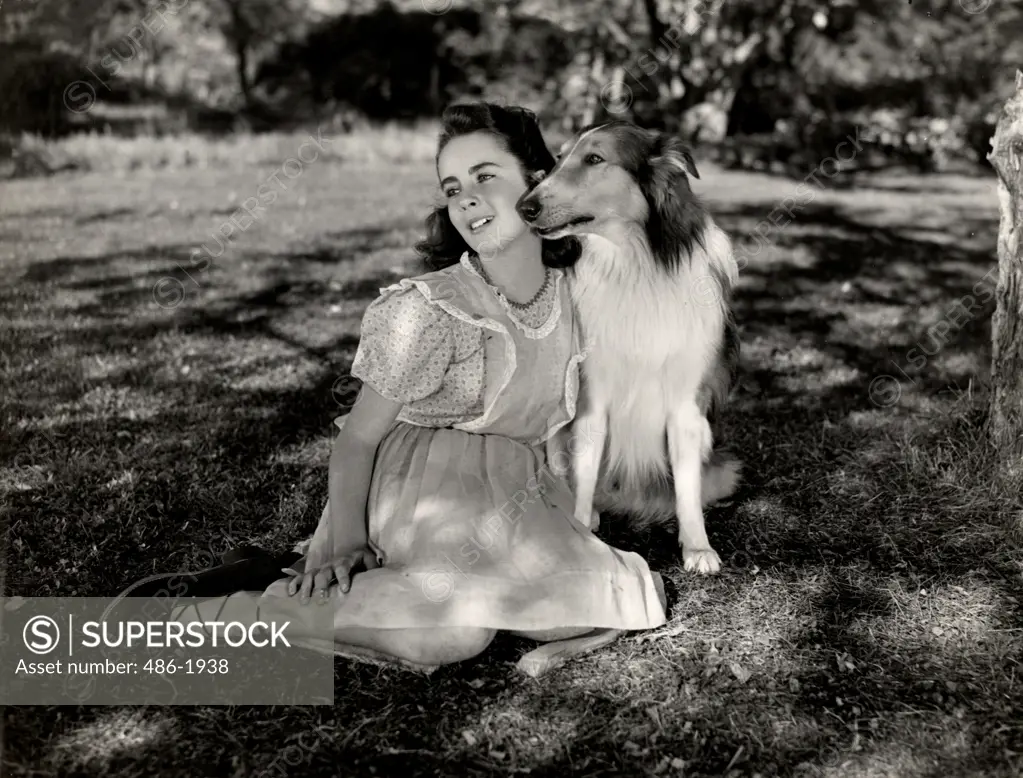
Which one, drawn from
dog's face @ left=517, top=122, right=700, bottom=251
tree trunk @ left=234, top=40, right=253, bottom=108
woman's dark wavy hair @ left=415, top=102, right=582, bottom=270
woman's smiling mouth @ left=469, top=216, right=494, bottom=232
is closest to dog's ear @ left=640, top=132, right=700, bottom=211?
dog's face @ left=517, top=122, right=700, bottom=251

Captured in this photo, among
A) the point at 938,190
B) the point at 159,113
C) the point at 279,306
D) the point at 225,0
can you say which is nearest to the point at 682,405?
the point at 279,306

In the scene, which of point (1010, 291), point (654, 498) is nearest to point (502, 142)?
point (654, 498)

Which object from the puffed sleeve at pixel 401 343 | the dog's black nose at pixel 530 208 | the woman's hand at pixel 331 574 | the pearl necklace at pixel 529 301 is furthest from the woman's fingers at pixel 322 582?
the dog's black nose at pixel 530 208

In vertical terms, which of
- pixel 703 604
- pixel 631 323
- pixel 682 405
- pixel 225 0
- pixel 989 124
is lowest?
pixel 703 604

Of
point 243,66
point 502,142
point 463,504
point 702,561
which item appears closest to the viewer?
point 463,504

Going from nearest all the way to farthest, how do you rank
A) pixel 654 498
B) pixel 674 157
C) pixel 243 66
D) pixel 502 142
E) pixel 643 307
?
1. pixel 502 142
2. pixel 674 157
3. pixel 643 307
4. pixel 654 498
5. pixel 243 66

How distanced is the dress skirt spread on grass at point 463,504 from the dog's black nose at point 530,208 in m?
0.21

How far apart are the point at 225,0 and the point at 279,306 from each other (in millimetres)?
12370

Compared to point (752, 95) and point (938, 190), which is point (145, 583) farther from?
point (752, 95)

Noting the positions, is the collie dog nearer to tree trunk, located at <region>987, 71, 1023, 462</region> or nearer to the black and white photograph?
the black and white photograph

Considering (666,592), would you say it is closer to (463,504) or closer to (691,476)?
(691,476)

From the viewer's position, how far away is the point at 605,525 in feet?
11.1

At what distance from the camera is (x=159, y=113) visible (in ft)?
48.7

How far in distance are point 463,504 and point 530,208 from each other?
86 cm
